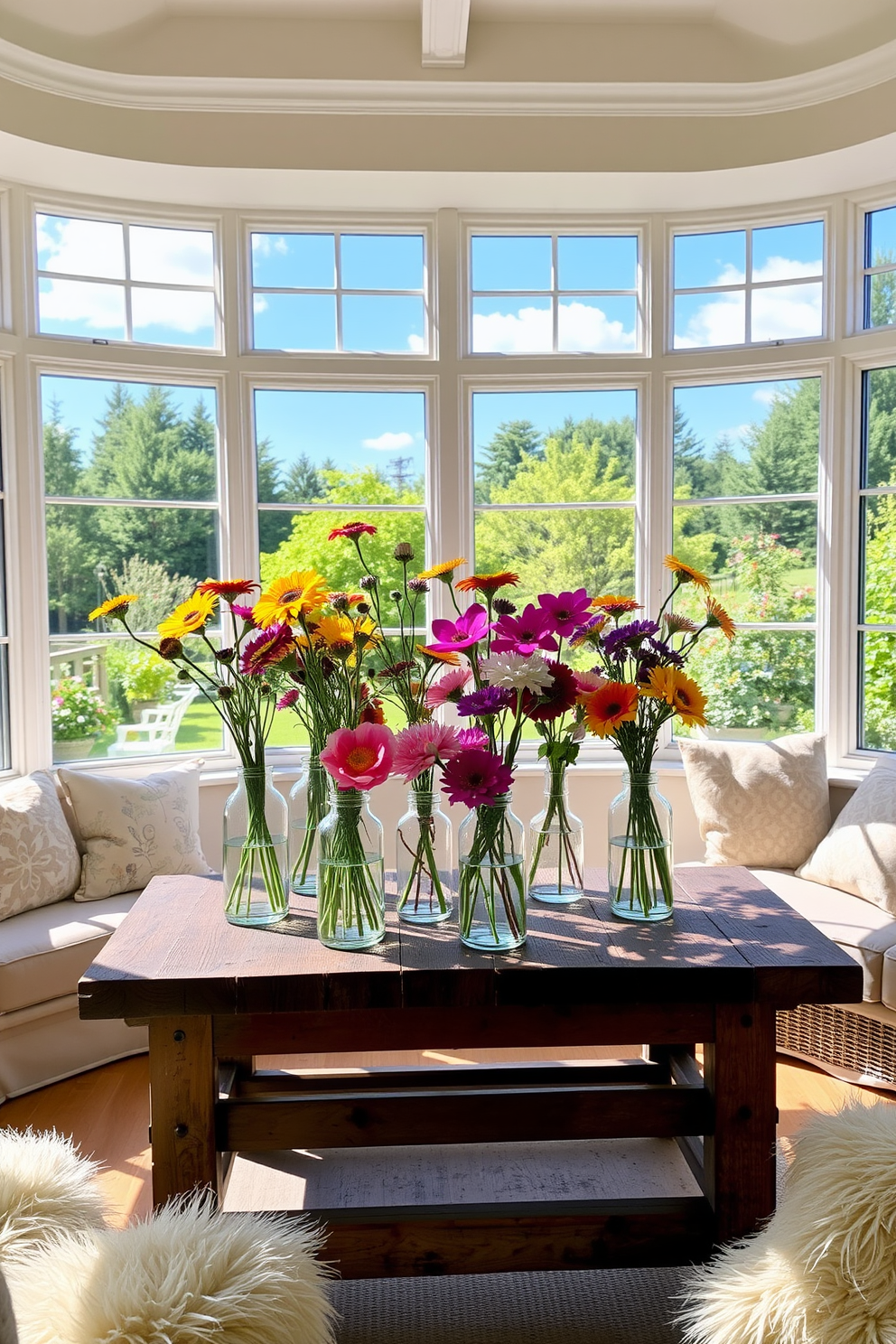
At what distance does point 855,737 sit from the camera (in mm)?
4145

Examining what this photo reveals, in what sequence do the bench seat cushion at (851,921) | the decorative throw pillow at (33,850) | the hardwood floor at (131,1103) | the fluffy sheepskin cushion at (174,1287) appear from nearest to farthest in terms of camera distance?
1. the fluffy sheepskin cushion at (174,1287)
2. the hardwood floor at (131,1103)
3. the bench seat cushion at (851,921)
4. the decorative throw pillow at (33,850)

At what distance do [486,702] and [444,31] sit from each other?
9.70 feet

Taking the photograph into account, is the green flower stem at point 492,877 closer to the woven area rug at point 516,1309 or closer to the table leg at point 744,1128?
the table leg at point 744,1128

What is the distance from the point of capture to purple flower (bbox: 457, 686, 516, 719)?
161 cm

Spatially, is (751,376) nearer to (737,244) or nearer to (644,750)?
(737,244)

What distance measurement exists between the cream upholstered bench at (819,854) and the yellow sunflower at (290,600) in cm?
187

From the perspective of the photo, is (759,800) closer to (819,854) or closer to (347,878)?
(819,854)

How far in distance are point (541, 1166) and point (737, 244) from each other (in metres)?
3.67

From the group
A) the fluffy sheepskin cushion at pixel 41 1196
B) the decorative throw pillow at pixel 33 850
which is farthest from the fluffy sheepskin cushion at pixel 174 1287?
the decorative throw pillow at pixel 33 850

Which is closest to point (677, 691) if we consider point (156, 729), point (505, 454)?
point (505, 454)

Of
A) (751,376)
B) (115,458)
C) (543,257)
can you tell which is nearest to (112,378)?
(115,458)

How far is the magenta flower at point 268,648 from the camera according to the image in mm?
1693

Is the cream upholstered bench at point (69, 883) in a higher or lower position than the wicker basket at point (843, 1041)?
higher

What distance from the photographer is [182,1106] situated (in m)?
1.76
